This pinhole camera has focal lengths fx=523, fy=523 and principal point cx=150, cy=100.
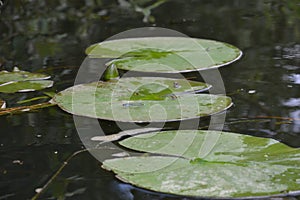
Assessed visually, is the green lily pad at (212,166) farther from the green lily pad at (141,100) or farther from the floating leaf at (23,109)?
the floating leaf at (23,109)

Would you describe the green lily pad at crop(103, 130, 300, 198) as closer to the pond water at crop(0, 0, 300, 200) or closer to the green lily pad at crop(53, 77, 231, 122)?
the pond water at crop(0, 0, 300, 200)

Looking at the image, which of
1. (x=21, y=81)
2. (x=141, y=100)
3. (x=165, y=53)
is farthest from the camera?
(x=165, y=53)

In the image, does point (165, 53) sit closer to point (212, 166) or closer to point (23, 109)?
point (23, 109)

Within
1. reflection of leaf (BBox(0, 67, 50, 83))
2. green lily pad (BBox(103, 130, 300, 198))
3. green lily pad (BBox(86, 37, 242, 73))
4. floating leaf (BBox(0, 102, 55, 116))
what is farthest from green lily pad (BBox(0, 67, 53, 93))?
green lily pad (BBox(103, 130, 300, 198))

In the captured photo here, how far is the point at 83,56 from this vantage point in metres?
1.97

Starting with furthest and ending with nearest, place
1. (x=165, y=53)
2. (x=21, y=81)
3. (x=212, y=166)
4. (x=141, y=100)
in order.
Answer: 1. (x=165, y=53)
2. (x=21, y=81)
3. (x=141, y=100)
4. (x=212, y=166)

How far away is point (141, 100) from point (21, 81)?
1.62ft

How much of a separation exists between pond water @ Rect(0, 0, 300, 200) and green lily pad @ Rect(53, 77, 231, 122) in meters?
0.04

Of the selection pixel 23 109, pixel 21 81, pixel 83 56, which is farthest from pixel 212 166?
pixel 83 56

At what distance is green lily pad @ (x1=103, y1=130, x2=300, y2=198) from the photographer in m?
0.93

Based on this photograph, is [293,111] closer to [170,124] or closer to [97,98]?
[170,124]

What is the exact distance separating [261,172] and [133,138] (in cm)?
33

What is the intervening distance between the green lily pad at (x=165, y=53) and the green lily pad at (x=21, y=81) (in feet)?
0.86

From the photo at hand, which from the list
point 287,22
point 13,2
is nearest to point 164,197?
point 287,22
